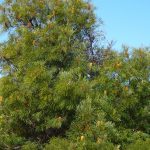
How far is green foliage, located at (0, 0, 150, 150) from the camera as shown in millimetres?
14906

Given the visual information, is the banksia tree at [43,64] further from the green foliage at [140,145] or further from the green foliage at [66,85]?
the green foliage at [140,145]

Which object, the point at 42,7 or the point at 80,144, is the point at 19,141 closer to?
the point at 80,144

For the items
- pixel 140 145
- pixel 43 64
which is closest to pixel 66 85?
pixel 43 64

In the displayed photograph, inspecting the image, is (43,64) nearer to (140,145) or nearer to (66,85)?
(66,85)

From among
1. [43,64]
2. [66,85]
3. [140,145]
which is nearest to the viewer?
[140,145]

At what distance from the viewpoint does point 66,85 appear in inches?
584

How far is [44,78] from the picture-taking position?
1524 cm

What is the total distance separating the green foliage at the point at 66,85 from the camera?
587 inches

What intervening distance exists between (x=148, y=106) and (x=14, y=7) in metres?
5.02

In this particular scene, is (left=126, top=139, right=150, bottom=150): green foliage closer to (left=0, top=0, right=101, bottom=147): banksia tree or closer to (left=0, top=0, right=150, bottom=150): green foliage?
(left=0, top=0, right=150, bottom=150): green foliage

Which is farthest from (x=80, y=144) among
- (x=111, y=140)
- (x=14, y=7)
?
(x=14, y=7)

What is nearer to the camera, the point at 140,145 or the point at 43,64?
the point at 140,145

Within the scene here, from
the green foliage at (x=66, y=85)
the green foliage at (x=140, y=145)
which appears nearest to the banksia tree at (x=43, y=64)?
the green foliage at (x=66, y=85)

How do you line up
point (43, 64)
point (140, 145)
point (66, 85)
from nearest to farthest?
A: point (140, 145)
point (66, 85)
point (43, 64)
